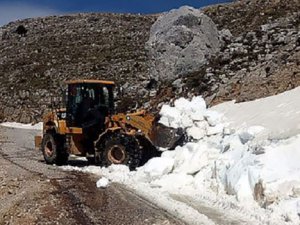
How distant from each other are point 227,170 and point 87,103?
6253 mm

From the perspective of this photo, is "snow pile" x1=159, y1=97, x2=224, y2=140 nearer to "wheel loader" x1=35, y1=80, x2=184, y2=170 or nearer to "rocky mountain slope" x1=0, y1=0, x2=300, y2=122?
"wheel loader" x1=35, y1=80, x2=184, y2=170

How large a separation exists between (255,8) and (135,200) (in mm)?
52174

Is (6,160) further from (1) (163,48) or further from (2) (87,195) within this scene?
(1) (163,48)

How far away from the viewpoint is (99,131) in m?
17.8

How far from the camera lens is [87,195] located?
13078 millimetres

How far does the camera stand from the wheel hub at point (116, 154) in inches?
645

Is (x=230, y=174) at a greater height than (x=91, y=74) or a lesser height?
lesser

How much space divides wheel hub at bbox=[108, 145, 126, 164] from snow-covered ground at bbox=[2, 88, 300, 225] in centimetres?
32

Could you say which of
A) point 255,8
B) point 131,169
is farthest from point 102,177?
point 255,8

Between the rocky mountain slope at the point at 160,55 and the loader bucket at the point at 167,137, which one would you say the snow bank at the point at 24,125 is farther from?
the loader bucket at the point at 167,137

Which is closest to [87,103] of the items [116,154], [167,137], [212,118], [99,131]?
[99,131]

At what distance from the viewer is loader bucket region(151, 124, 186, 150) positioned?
16.5 m

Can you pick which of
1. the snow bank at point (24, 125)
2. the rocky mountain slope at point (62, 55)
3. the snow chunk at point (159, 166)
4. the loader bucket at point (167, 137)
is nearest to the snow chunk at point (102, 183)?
the snow chunk at point (159, 166)

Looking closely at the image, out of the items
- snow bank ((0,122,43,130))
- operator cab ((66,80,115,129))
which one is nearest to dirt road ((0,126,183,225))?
operator cab ((66,80,115,129))
